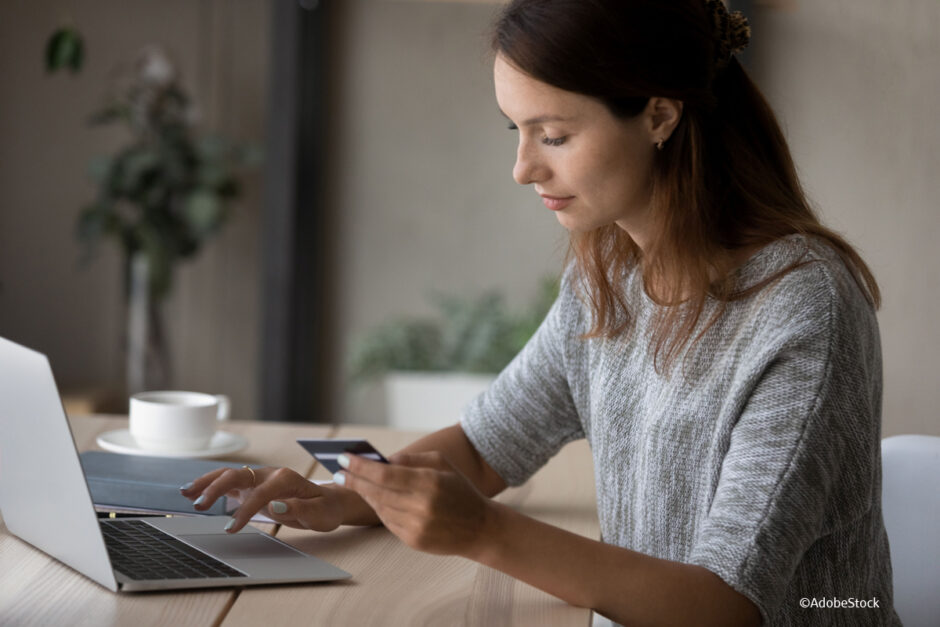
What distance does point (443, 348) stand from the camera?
11.4 feet

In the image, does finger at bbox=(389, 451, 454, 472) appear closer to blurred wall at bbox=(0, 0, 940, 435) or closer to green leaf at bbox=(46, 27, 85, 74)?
blurred wall at bbox=(0, 0, 940, 435)

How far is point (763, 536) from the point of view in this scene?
91 cm

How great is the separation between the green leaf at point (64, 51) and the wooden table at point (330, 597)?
98.8 inches

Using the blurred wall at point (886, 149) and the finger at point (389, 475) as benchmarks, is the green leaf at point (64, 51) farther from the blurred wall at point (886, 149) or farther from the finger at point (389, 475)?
the finger at point (389, 475)

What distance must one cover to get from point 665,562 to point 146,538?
0.49m

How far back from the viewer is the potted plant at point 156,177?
10.9 feet

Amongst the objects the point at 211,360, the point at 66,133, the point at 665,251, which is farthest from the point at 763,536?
the point at 66,133

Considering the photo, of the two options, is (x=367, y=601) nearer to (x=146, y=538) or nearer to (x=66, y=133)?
(x=146, y=538)

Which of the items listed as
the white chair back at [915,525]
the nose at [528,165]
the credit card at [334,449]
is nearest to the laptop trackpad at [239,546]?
the credit card at [334,449]

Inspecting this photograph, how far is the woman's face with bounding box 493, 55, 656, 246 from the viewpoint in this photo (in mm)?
1059

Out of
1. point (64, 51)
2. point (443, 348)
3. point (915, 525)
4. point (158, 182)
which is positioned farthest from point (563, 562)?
point (64, 51)

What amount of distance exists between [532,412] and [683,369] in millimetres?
→ 274

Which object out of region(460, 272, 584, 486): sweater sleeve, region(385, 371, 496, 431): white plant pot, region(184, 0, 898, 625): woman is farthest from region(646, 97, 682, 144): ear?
region(385, 371, 496, 431): white plant pot

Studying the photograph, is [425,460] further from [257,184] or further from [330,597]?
[257,184]
